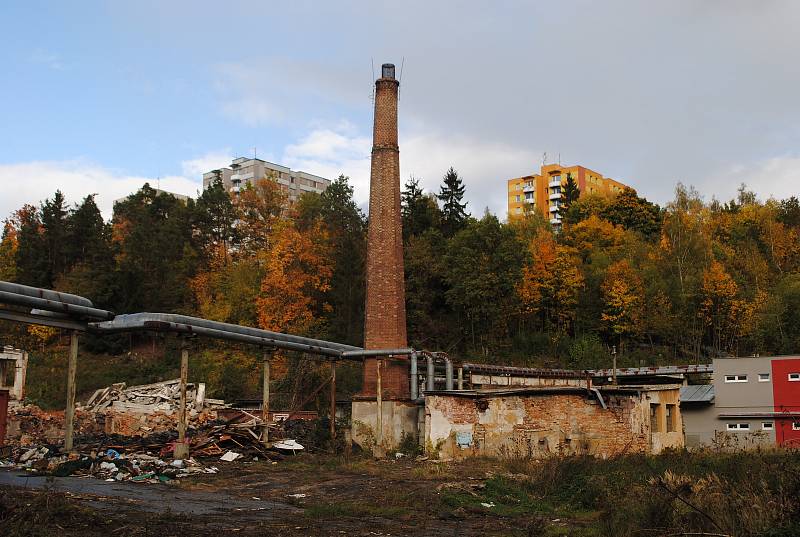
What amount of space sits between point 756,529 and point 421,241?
38.3 m

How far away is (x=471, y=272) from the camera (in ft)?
141

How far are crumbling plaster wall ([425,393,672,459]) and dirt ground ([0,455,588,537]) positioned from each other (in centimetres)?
332

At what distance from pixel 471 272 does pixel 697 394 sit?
15375mm

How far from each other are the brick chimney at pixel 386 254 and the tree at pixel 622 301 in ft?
64.9

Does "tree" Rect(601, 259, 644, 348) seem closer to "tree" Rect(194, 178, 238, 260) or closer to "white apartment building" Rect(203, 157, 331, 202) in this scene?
"tree" Rect(194, 178, 238, 260)

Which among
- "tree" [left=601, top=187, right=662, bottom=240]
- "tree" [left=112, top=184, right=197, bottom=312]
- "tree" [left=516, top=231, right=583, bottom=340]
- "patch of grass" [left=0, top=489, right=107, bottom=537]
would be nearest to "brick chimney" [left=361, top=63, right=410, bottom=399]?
"tree" [left=516, top=231, right=583, bottom=340]

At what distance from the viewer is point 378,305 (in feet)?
97.7

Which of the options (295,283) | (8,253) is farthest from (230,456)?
(8,253)

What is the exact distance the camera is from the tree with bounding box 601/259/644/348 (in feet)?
146

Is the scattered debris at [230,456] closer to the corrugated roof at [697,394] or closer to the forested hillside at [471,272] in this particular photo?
the corrugated roof at [697,394]

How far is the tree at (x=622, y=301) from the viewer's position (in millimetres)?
44562

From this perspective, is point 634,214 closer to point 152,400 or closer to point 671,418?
point 671,418

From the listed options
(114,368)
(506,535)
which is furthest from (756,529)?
(114,368)

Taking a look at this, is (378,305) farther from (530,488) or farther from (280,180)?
(280,180)
